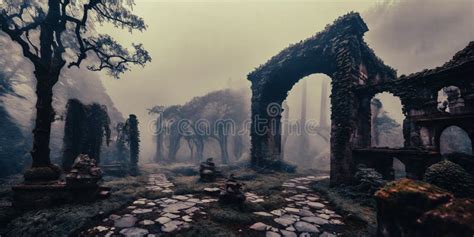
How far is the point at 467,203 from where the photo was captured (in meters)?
2.33

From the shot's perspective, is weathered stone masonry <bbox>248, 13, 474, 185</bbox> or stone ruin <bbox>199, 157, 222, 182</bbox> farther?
stone ruin <bbox>199, 157, 222, 182</bbox>

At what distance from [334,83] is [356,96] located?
3.38ft

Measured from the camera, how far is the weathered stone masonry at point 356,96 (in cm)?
639

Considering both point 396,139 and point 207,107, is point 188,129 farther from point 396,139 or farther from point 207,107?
point 396,139

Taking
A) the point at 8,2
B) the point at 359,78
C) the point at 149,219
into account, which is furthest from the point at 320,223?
the point at 8,2

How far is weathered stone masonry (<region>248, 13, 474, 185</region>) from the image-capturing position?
639 cm

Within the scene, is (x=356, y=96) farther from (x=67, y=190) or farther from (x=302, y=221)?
(x=67, y=190)

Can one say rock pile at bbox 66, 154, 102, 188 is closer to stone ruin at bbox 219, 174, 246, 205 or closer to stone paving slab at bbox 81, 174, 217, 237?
stone paving slab at bbox 81, 174, 217, 237

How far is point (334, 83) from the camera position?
29.7 feet

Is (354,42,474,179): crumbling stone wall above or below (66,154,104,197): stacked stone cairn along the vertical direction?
above

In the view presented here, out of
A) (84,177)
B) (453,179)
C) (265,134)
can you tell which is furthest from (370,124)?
(84,177)

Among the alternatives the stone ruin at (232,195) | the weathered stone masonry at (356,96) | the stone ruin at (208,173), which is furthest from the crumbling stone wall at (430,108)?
the stone ruin at (208,173)

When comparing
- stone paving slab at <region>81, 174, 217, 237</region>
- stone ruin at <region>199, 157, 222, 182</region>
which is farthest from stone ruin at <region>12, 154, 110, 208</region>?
stone ruin at <region>199, 157, 222, 182</region>

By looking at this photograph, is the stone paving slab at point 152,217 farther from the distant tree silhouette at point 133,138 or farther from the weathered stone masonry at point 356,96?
the distant tree silhouette at point 133,138
